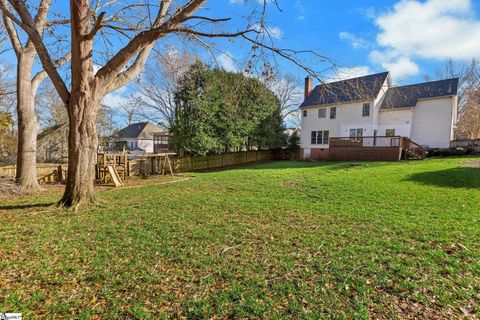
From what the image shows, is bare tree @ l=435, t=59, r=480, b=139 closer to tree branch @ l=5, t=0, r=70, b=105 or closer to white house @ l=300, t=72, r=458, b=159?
white house @ l=300, t=72, r=458, b=159

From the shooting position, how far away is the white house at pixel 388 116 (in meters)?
17.7

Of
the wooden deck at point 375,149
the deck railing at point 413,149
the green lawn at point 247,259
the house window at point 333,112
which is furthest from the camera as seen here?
the house window at point 333,112

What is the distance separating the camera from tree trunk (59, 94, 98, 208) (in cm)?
573

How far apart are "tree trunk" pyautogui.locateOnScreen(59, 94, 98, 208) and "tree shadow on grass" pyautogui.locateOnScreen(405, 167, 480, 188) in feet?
35.0

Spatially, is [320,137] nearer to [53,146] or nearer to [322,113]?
[322,113]

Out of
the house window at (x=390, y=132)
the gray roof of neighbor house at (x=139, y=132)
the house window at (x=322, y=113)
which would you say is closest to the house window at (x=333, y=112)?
the house window at (x=322, y=113)

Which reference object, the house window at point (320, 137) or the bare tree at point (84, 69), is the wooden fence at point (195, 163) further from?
the bare tree at point (84, 69)

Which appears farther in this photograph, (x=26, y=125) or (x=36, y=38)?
(x=26, y=125)

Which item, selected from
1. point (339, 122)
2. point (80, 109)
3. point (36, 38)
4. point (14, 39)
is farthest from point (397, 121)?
point (14, 39)

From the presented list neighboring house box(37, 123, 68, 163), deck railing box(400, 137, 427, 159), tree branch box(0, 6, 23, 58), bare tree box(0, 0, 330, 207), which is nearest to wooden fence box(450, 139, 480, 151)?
deck railing box(400, 137, 427, 159)

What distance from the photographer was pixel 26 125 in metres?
8.66

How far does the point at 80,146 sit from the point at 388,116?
867 inches

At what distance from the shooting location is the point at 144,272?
3080 mm

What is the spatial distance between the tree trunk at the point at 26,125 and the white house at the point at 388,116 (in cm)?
1734
